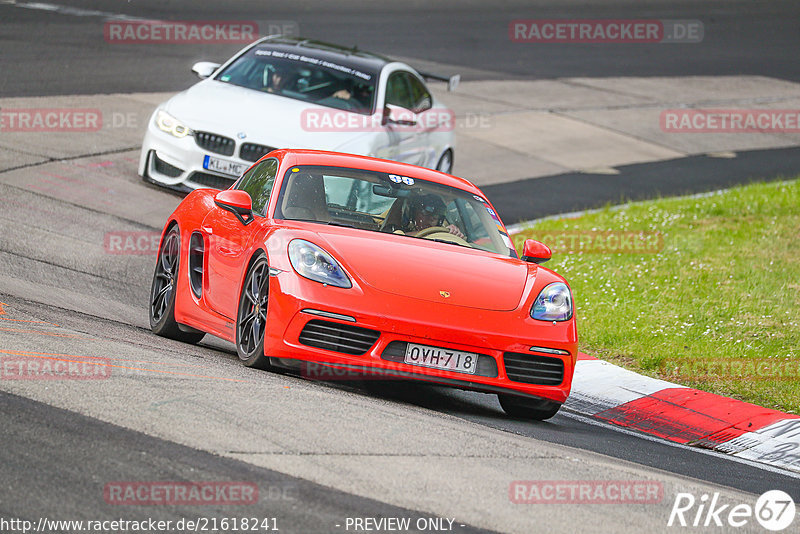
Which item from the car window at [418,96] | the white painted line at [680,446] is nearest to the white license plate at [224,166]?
the car window at [418,96]

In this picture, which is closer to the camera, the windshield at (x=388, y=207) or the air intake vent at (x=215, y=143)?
the windshield at (x=388, y=207)

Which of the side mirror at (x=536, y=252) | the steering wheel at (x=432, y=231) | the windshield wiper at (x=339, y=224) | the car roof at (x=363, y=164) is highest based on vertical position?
the car roof at (x=363, y=164)

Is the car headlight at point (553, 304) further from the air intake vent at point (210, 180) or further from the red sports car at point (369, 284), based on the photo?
the air intake vent at point (210, 180)

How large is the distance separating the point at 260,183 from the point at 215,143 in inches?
193

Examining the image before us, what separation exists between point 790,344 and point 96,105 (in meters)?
11.0

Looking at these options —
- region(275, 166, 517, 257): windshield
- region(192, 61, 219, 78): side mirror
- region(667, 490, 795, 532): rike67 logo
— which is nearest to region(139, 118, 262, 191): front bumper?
region(192, 61, 219, 78): side mirror

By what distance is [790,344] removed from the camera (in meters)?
9.80

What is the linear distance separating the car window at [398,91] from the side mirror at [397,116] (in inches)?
12.2

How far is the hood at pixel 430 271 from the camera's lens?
7.03m

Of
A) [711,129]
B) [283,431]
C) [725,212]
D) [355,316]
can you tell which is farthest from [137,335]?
[711,129]

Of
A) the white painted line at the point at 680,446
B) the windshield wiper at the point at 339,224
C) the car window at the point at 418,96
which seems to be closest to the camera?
the white painted line at the point at 680,446

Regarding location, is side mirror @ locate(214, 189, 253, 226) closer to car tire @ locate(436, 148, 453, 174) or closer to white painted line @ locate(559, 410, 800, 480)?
white painted line @ locate(559, 410, 800, 480)

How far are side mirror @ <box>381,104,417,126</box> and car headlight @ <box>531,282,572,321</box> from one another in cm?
677

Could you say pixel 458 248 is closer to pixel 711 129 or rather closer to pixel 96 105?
pixel 96 105
